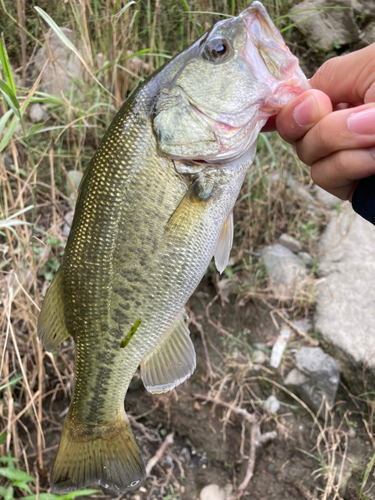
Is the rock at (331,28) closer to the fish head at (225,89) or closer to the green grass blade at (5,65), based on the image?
the fish head at (225,89)

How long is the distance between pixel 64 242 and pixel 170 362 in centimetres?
143

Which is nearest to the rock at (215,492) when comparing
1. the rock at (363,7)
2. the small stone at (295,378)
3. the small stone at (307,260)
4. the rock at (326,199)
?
the small stone at (295,378)

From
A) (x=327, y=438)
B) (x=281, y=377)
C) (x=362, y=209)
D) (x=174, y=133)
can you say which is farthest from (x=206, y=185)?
(x=327, y=438)

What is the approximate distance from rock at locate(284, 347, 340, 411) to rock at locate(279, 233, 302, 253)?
0.98 meters

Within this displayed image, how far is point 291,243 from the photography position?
3.22 metres

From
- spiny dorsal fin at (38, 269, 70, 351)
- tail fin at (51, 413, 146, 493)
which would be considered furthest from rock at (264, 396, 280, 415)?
spiny dorsal fin at (38, 269, 70, 351)

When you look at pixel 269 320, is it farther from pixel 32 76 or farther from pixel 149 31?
pixel 32 76

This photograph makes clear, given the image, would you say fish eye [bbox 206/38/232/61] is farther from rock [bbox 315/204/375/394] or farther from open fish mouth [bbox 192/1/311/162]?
rock [bbox 315/204/375/394]

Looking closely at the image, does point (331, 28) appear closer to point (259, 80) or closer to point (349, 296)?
point (349, 296)

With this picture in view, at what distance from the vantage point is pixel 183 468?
231 centimetres

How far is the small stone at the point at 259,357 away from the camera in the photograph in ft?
8.52

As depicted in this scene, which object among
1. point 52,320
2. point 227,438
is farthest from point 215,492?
point 52,320

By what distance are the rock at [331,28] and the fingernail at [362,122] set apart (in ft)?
12.2

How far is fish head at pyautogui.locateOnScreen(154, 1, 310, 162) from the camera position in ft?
4.01
